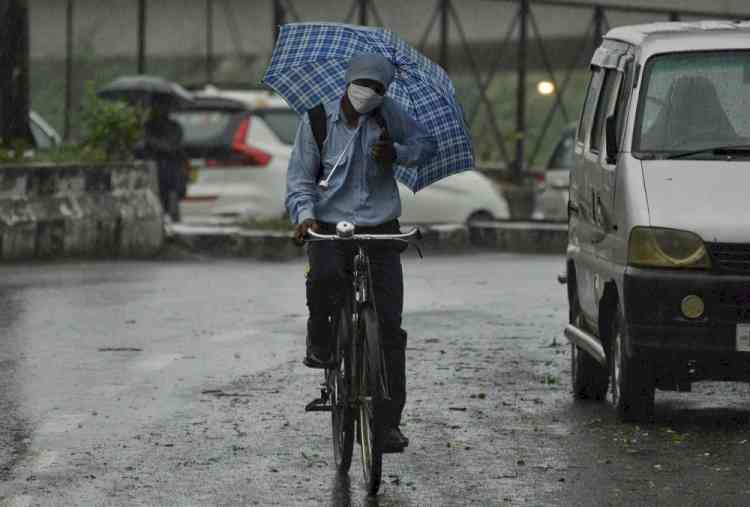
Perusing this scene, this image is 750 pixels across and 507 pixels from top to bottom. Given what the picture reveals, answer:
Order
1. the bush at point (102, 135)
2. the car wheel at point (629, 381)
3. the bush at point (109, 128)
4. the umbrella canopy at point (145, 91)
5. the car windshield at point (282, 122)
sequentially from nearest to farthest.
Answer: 1. the car wheel at point (629, 381)
2. the bush at point (102, 135)
3. the bush at point (109, 128)
4. the car windshield at point (282, 122)
5. the umbrella canopy at point (145, 91)

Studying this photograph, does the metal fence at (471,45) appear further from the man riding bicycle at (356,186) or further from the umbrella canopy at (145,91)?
the man riding bicycle at (356,186)

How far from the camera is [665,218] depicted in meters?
9.59

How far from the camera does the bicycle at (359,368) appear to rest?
26.5ft

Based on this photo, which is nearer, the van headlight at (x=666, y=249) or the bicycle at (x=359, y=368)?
the bicycle at (x=359, y=368)

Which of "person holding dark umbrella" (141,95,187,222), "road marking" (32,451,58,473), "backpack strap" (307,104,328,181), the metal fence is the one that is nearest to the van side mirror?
"backpack strap" (307,104,328,181)

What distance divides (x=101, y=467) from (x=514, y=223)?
1485 centimetres

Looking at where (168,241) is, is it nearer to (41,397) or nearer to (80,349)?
(80,349)

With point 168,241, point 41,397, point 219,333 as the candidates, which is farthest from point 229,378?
point 168,241

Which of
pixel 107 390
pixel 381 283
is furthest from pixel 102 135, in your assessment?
pixel 381 283

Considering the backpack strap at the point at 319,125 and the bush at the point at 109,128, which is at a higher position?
the backpack strap at the point at 319,125

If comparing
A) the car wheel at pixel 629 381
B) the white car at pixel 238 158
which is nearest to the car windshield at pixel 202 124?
the white car at pixel 238 158

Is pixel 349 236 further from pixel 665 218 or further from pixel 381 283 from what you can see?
pixel 665 218

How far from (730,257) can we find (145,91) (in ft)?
53.4

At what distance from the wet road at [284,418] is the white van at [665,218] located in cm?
32
